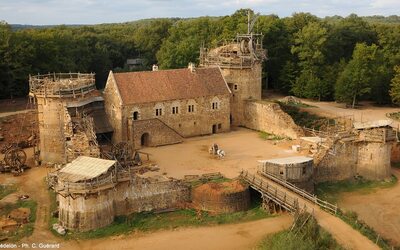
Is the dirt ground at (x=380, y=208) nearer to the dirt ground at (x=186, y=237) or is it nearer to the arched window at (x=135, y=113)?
the dirt ground at (x=186, y=237)

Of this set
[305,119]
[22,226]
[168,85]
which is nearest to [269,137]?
[305,119]

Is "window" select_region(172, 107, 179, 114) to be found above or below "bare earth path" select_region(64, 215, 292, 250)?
above

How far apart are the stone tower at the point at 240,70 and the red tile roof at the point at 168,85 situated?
1.35m

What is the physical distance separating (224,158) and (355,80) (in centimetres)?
2476

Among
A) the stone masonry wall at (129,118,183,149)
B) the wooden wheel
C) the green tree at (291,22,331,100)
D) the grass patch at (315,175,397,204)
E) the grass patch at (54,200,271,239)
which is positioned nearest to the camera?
the grass patch at (54,200,271,239)

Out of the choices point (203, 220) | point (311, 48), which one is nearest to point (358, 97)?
point (311, 48)

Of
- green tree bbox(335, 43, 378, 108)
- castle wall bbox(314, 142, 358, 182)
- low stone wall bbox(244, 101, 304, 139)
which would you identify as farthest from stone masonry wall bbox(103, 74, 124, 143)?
green tree bbox(335, 43, 378, 108)

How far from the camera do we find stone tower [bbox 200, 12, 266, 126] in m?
48.5

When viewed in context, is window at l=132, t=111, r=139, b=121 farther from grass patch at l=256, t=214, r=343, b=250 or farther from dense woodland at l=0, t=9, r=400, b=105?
dense woodland at l=0, t=9, r=400, b=105

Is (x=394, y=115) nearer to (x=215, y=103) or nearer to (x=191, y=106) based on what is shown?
(x=215, y=103)

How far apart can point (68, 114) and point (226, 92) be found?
1554cm

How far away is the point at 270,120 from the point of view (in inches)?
1815

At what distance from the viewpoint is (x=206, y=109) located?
151 ft

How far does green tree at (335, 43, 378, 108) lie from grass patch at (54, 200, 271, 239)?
96.0 feet
